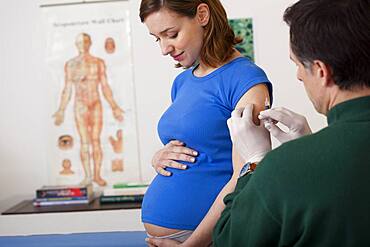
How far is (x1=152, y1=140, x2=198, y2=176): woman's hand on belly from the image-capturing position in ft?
4.68

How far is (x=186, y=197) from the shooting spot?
1.43 m

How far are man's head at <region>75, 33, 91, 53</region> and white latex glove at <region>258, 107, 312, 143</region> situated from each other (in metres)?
1.99

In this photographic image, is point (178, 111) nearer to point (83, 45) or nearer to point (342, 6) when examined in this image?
point (342, 6)

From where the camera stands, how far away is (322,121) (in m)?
2.94

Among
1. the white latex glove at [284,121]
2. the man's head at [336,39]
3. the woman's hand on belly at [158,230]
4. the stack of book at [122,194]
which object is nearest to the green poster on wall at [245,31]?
the stack of book at [122,194]

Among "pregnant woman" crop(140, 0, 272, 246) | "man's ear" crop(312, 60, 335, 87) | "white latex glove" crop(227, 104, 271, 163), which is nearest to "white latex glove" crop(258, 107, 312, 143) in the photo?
"white latex glove" crop(227, 104, 271, 163)

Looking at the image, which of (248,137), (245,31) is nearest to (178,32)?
(248,137)

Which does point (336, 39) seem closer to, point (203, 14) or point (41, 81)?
point (203, 14)

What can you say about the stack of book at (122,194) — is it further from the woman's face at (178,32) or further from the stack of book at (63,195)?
the woman's face at (178,32)

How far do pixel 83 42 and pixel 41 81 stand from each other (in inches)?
12.3

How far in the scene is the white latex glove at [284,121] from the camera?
1.18m

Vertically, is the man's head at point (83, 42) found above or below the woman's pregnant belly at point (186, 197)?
above

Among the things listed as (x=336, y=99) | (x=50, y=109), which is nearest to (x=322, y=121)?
(x=50, y=109)

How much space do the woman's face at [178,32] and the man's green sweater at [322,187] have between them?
58 centimetres
